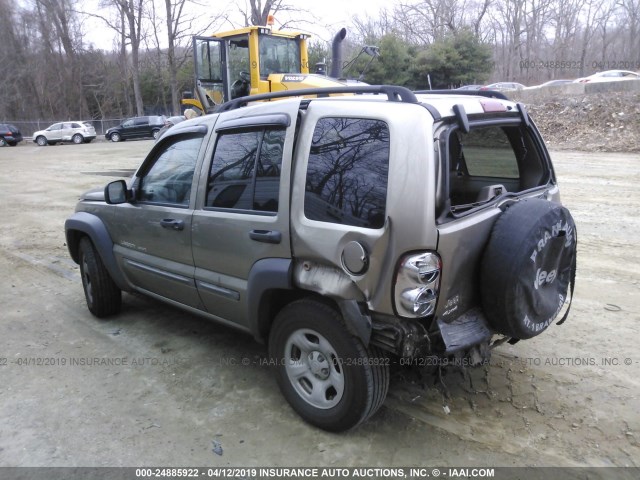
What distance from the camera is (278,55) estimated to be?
484 inches

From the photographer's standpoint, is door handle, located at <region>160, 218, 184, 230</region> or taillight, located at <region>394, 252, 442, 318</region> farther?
door handle, located at <region>160, 218, 184, 230</region>

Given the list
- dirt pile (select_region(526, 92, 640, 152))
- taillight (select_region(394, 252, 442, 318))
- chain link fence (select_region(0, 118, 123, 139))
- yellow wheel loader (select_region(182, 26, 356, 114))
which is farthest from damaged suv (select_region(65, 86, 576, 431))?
chain link fence (select_region(0, 118, 123, 139))

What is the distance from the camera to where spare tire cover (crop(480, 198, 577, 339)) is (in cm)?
264

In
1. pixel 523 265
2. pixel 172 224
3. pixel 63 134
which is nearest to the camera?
pixel 523 265

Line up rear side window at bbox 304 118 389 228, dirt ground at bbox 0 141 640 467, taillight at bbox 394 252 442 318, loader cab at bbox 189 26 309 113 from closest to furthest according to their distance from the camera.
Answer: taillight at bbox 394 252 442 318, rear side window at bbox 304 118 389 228, dirt ground at bbox 0 141 640 467, loader cab at bbox 189 26 309 113

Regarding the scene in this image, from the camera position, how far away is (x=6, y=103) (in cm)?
4919

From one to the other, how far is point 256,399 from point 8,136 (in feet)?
126

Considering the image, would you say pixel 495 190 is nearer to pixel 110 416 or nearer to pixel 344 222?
pixel 344 222

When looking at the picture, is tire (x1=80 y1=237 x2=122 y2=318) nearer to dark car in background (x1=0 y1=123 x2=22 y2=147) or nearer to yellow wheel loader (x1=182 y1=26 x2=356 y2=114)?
yellow wheel loader (x1=182 y1=26 x2=356 y2=114)

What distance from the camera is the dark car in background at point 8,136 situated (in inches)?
1353

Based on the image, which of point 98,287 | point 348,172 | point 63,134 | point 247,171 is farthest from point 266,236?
point 63,134

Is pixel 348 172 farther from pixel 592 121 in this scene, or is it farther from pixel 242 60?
pixel 592 121

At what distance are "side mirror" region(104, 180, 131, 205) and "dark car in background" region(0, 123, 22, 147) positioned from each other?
36493 mm

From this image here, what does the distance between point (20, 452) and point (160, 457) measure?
32.6 inches
